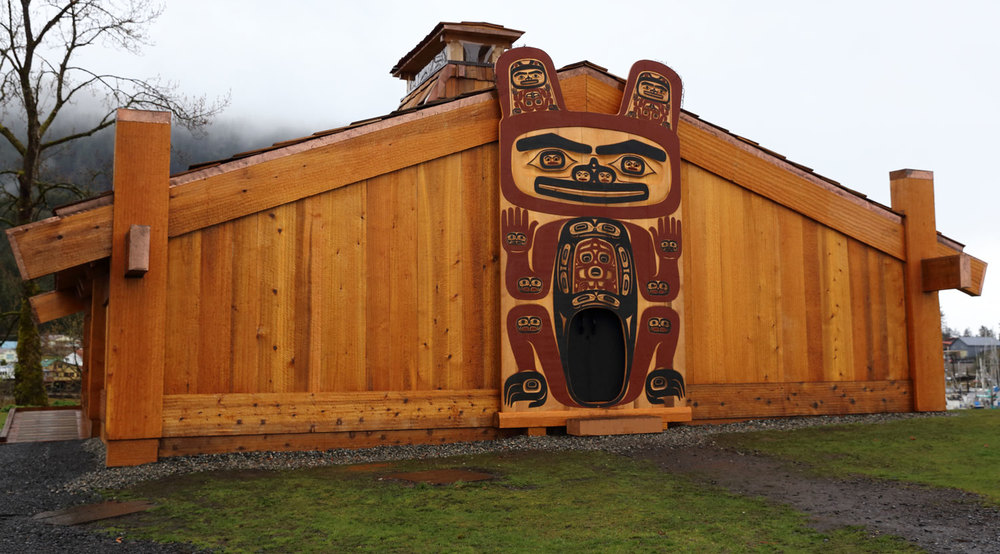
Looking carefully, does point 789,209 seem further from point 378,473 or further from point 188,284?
point 188,284

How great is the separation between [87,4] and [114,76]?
197 cm

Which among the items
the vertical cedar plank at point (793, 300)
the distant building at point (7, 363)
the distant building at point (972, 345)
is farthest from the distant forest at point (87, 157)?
the distant building at point (972, 345)

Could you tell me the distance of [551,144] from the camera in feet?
34.0

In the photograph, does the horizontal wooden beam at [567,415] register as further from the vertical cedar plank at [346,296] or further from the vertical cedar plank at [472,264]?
the vertical cedar plank at [346,296]

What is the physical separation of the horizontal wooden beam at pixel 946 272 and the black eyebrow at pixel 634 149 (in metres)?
5.04

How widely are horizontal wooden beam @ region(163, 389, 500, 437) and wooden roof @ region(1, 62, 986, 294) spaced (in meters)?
1.91

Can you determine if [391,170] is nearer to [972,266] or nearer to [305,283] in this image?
[305,283]

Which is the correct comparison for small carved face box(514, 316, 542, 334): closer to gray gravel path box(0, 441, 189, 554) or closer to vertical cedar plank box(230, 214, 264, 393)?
vertical cedar plank box(230, 214, 264, 393)

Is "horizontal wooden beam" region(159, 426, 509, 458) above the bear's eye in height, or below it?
below

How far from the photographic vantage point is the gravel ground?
5.23m

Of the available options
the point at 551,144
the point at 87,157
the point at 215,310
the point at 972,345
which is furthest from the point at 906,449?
the point at 87,157

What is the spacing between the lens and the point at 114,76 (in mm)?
21375

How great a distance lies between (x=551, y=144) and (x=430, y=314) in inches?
110

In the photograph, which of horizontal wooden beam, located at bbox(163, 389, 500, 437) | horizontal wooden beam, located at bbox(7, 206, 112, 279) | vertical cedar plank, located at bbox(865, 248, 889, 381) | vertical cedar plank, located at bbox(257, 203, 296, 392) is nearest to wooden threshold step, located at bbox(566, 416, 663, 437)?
horizontal wooden beam, located at bbox(163, 389, 500, 437)
